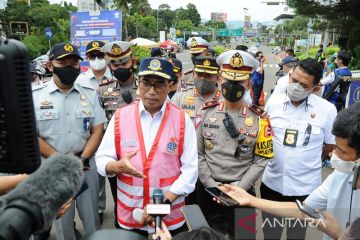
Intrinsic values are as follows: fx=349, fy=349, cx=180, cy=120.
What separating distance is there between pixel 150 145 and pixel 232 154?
2.24ft

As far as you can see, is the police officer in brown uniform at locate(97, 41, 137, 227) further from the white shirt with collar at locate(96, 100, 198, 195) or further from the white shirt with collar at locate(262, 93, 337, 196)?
the white shirt with collar at locate(262, 93, 337, 196)

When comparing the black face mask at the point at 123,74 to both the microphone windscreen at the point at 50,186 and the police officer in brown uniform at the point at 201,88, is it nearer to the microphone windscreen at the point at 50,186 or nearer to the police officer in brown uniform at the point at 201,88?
the police officer in brown uniform at the point at 201,88

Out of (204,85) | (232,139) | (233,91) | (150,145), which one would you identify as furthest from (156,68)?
(204,85)

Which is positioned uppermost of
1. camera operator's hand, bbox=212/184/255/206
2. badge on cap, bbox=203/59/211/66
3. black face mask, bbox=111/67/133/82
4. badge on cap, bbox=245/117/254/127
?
badge on cap, bbox=203/59/211/66

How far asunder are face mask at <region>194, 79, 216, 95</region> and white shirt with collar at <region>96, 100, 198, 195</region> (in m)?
1.35

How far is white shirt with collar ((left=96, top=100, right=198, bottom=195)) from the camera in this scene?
2301mm

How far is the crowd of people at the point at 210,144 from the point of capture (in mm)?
1972

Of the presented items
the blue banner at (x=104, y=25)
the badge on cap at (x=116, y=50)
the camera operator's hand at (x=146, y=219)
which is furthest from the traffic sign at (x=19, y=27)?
the camera operator's hand at (x=146, y=219)

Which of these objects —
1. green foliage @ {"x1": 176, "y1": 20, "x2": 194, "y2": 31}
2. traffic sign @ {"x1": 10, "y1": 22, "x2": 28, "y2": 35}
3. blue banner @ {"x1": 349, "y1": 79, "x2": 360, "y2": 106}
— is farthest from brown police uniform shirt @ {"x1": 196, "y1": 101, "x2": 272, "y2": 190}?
green foliage @ {"x1": 176, "y1": 20, "x2": 194, "y2": 31}

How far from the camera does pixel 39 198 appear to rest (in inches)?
36.6

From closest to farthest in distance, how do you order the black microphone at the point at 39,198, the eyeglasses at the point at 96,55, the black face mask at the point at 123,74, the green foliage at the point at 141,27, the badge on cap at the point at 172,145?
1. the black microphone at the point at 39,198
2. the badge on cap at the point at 172,145
3. the black face mask at the point at 123,74
4. the eyeglasses at the point at 96,55
5. the green foliage at the point at 141,27

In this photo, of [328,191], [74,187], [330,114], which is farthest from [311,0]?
[74,187]

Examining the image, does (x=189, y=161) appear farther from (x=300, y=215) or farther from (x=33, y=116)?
(x=33, y=116)

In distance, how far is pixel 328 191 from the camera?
194cm
